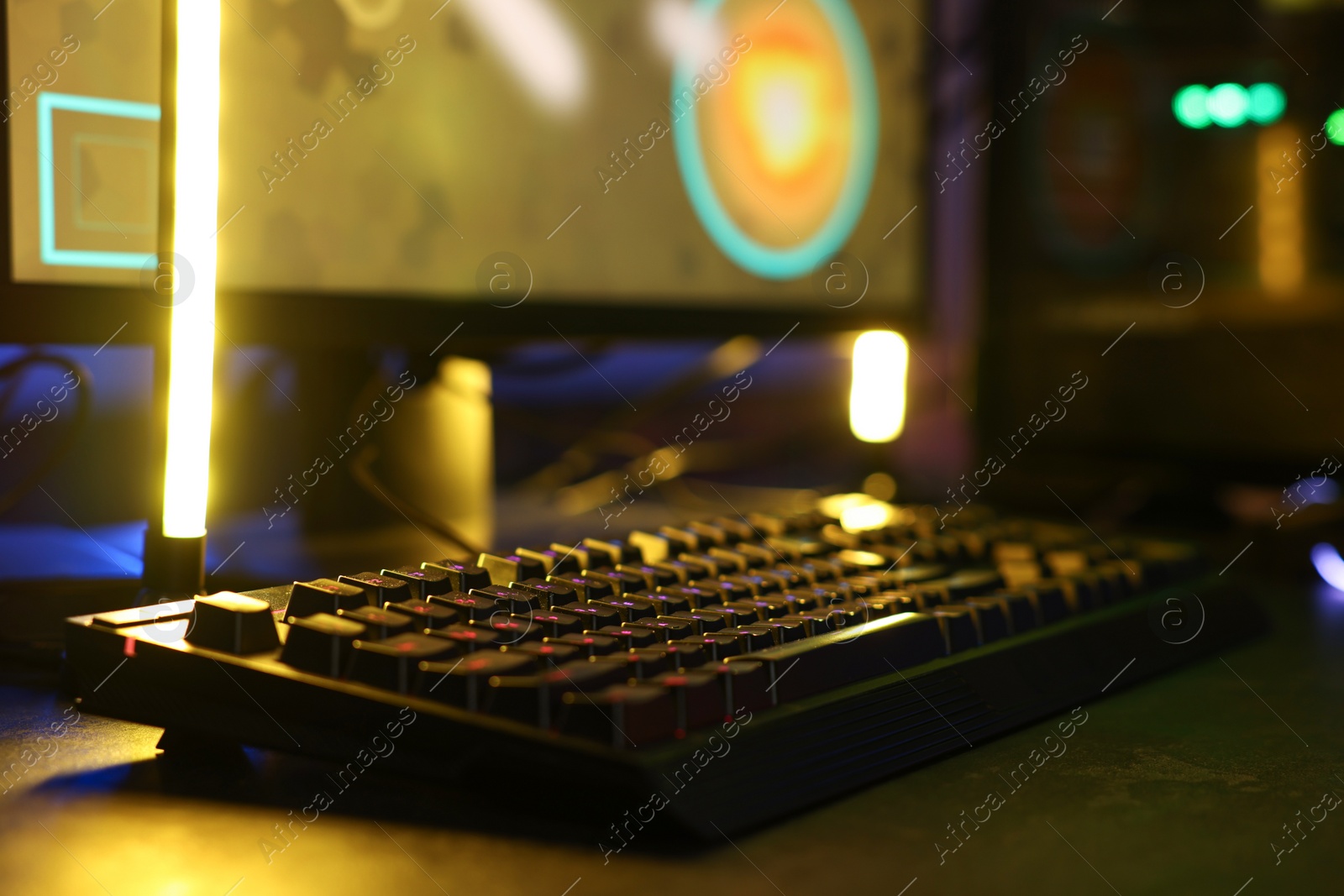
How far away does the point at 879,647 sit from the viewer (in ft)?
1.48

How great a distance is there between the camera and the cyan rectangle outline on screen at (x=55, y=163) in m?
0.56

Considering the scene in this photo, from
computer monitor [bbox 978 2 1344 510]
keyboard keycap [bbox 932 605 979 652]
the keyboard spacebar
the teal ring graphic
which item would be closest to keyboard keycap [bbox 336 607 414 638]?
the keyboard spacebar

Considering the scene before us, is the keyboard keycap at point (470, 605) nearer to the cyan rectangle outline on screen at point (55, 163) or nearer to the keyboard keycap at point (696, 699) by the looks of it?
the keyboard keycap at point (696, 699)

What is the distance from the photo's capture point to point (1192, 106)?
0.99 meters

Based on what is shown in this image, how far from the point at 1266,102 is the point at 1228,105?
30 millimetres

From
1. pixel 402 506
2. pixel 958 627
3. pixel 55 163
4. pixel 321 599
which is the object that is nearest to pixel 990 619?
pixel 958 627

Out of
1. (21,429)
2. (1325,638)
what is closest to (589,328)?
(21,429)

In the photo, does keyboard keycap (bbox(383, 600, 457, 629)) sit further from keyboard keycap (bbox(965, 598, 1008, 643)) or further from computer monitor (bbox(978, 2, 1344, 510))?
computer monitor (bbox(978, 2, 1344, 510))

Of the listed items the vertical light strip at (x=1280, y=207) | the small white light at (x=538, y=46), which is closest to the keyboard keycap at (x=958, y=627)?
the small white light at (x=538, y=46)

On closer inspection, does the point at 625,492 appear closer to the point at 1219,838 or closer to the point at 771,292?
the point at 771,292

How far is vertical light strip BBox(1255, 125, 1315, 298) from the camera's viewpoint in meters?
0.94

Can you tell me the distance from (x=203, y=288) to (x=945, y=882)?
444 millimetres

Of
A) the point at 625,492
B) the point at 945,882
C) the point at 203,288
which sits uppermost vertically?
the point at 203,288

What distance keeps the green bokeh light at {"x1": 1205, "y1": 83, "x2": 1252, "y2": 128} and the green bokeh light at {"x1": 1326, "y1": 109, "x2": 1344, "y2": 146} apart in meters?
0.07
